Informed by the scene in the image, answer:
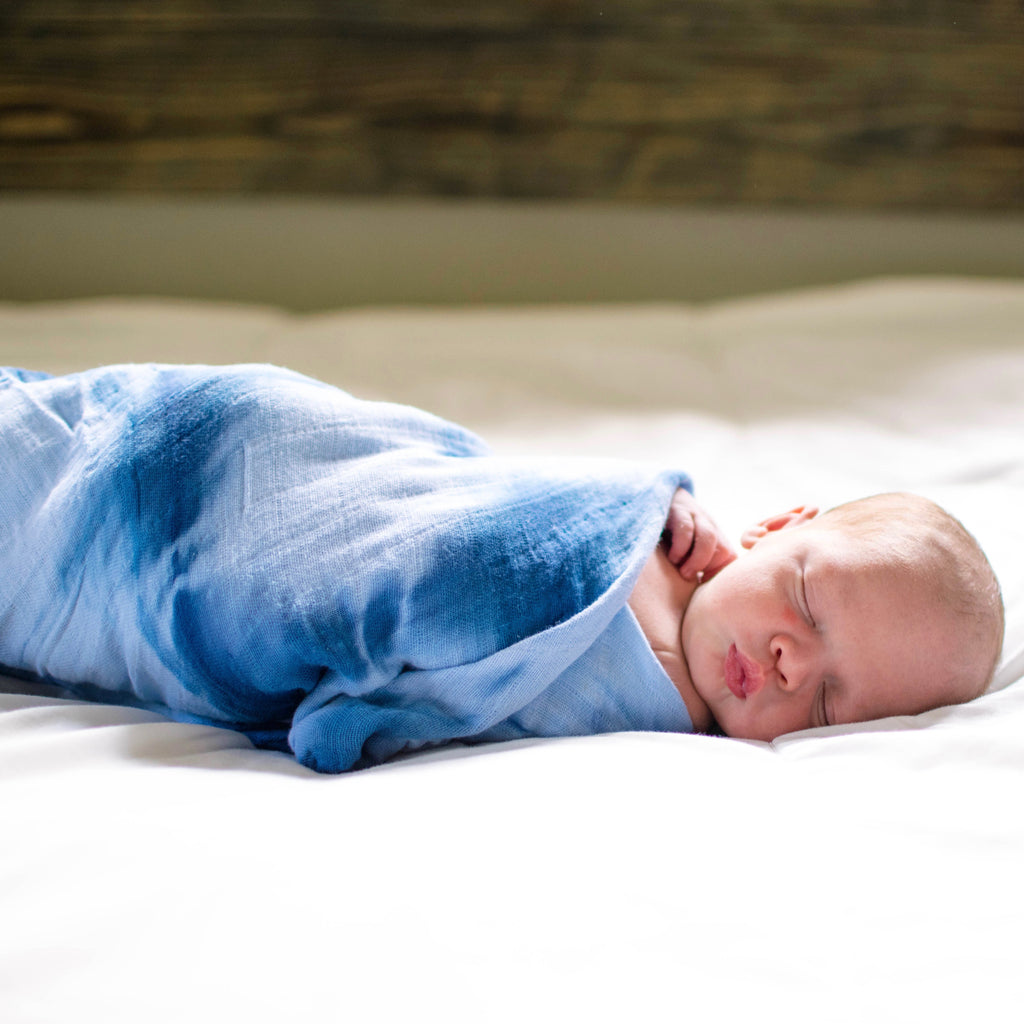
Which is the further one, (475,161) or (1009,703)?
(475,161)

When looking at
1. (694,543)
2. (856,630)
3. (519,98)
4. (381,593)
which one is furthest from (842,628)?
(519,98)

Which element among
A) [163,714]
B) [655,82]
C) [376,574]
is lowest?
[163,714]

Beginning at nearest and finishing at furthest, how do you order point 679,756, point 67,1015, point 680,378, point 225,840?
point 67,1015 < point 225,840 < point 679,756 < point 680,378

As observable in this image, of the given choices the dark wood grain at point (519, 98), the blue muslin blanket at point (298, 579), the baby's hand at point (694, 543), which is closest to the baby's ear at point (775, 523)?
the baby's hand at point (694, 543)

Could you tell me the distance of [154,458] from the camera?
669 millimetres

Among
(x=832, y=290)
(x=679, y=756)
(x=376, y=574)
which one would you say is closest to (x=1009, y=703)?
(x=679, y=756)

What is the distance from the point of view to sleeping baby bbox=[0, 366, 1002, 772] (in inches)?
24.7

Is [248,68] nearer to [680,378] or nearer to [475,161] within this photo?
[475,161]

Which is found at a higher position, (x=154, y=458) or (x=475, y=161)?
(x=475, y=161)

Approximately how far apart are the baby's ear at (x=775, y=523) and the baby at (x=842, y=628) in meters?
0.07

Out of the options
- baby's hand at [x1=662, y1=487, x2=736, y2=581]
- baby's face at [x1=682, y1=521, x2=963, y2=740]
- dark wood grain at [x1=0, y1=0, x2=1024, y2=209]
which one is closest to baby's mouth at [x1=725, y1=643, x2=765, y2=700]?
baby's face at [x1=682, y1=521, x2=963, y2=740]

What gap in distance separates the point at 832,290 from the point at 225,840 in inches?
55.6

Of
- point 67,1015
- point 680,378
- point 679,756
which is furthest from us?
point 680,378

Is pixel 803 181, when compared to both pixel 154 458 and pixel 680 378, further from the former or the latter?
pixel 154 458
